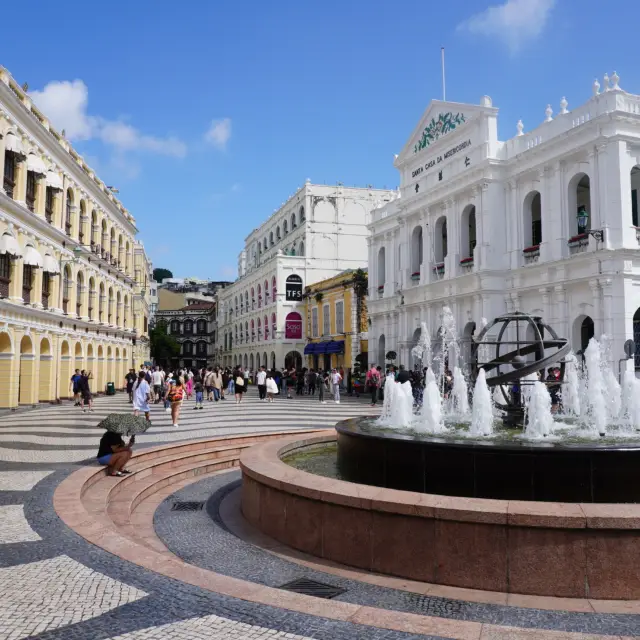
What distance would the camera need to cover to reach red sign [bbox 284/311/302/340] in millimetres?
51281

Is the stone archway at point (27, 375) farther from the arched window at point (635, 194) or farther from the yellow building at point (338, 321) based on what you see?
the arched window at point (635, 194)

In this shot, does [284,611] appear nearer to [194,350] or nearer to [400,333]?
[400,333]

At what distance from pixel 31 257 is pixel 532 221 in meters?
21.0

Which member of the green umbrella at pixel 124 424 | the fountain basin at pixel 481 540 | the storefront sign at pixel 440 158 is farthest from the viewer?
the storefront sign at pixel 440 158

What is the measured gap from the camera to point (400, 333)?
3391cm

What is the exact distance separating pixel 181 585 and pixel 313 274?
47147 mm

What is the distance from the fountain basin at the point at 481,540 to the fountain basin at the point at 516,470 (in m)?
0.98

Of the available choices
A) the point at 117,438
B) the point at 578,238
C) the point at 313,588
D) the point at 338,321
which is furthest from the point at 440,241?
the point at 313,588

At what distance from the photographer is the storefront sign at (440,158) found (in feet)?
95.0

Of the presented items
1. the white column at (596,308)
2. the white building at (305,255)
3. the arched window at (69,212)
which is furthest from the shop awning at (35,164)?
the white building at (305,255)

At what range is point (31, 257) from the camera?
909 inches

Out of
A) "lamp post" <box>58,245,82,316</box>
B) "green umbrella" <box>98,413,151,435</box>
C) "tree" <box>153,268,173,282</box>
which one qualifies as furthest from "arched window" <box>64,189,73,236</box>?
"tree" <box>153,268,173,282</box>

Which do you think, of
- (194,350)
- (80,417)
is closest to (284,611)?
(80,417)

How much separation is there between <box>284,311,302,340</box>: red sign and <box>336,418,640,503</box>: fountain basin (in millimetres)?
44171
